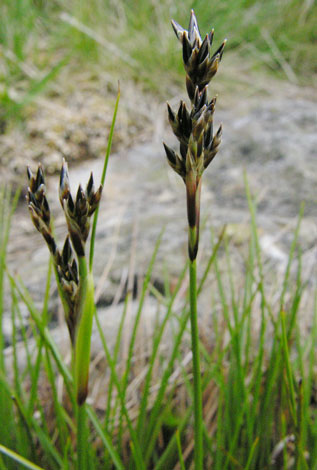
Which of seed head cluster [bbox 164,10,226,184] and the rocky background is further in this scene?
the rocky background

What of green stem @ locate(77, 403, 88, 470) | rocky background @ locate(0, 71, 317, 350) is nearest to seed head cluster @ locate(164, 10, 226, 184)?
green stem @ locate(77, 403, 88, 470)

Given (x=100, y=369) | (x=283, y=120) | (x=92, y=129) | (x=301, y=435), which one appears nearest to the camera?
(x=301, y=435)

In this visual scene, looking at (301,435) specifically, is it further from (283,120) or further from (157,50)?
(157,50)

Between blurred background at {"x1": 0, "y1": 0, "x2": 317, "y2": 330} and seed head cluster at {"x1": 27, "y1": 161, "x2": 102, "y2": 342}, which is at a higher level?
blurred background at {"x1": 0, "y1": 0, "x2": 317, "y2": 330}

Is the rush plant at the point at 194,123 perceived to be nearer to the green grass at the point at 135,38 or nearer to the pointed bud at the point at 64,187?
the pointed bud at the point at 64,187

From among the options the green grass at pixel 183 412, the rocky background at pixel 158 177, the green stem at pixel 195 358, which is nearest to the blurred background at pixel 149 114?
the rocky background at pixel 158 177

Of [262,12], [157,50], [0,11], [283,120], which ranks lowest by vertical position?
[283,120]

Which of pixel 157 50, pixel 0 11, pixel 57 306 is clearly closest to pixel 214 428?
pixel 57 306

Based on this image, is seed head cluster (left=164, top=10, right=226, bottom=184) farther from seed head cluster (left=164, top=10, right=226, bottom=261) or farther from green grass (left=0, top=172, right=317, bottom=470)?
green grass (left=0, top=172, right=317, bottom=470)
